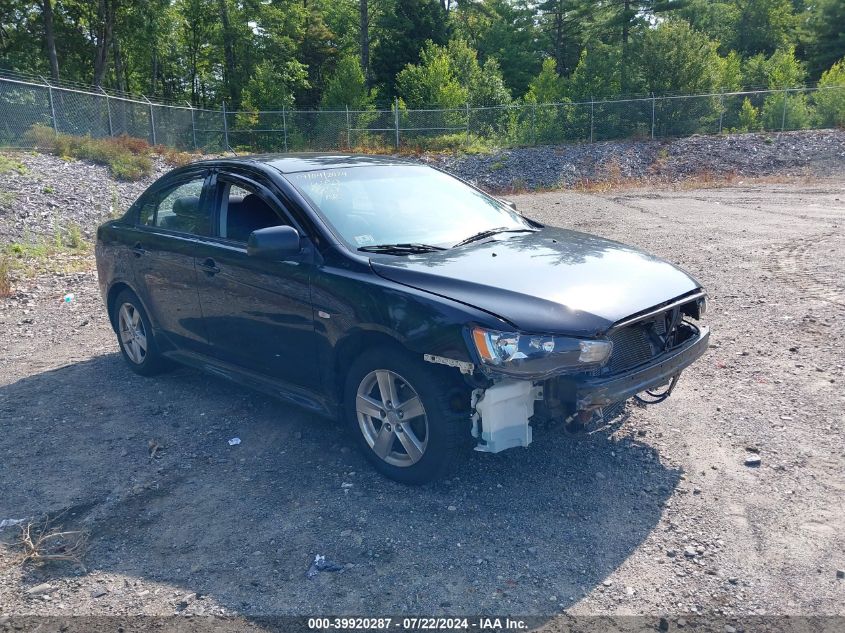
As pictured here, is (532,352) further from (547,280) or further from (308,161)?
(308,161)

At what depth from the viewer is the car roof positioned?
16.9ft

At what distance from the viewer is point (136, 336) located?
631cm

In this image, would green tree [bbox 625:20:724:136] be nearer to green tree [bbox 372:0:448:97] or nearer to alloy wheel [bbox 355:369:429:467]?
green tree [bbox 372:0:448:97]

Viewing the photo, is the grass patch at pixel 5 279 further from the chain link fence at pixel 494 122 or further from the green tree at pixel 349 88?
the green tree at pixel 349 88

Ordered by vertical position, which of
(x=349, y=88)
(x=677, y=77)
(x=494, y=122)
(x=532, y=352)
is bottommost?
(x=532, y=352)

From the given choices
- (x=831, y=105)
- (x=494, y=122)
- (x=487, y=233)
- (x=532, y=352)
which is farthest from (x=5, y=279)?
(x=831, y=105)

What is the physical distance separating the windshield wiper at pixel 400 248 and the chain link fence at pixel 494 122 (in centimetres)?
2593

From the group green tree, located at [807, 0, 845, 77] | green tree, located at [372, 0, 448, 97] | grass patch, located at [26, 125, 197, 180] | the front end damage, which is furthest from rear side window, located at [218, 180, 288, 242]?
green tree, located at [807, 0, 845, 77]

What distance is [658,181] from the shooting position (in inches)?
1041

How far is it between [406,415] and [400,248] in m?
1.07

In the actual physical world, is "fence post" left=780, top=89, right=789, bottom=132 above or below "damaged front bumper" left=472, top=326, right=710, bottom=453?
above

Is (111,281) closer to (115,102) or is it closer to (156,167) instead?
(156,167)

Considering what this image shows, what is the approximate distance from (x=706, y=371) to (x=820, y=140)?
26.3 metres

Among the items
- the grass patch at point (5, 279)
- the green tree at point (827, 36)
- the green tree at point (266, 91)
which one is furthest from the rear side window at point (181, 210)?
the green tree at point (827, 36)
